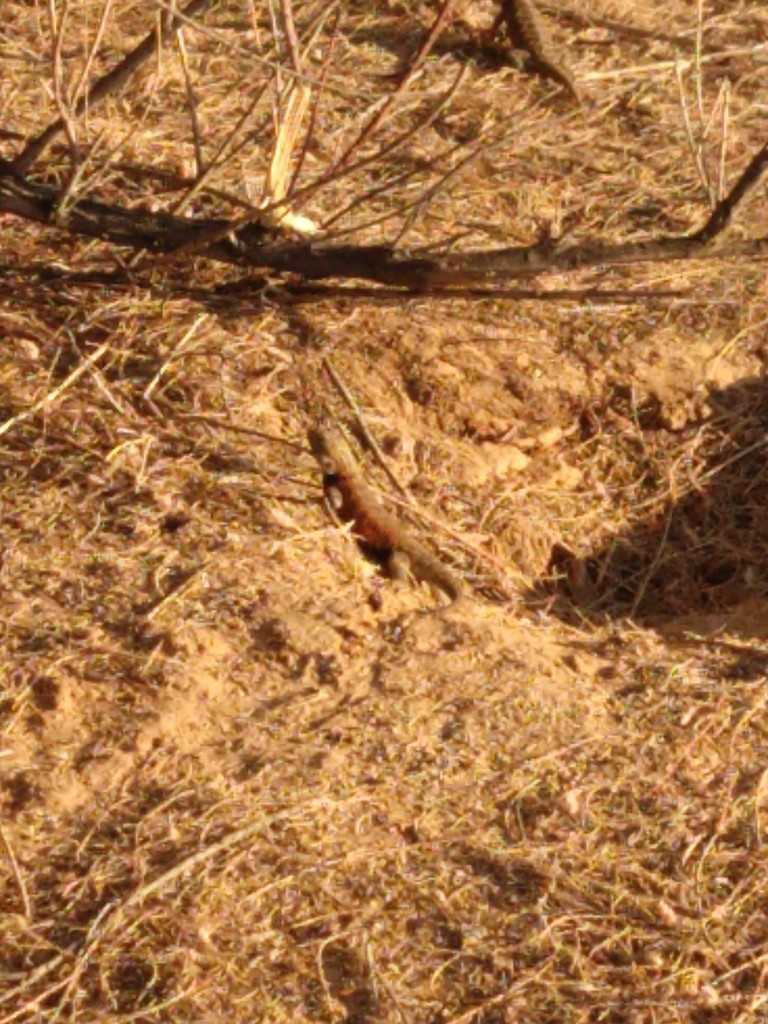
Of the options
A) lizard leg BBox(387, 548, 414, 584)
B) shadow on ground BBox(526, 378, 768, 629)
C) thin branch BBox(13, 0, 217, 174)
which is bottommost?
shadow on ground BBox(526, 378, 768, 629)

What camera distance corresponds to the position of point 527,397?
4.52 metres

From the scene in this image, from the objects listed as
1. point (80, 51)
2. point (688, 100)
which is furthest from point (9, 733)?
point (688, 100)

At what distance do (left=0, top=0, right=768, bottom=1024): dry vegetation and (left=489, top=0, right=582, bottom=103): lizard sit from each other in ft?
0.20

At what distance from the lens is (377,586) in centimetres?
393

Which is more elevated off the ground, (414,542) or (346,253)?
(346,253)

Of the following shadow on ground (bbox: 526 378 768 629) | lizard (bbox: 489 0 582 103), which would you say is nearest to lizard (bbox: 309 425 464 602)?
shadow on ground (bbox: 526 378 768 629)

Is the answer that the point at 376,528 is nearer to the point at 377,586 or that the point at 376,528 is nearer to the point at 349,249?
the point at 377,586

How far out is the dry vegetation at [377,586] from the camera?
3.32m

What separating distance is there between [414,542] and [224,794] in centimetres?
83

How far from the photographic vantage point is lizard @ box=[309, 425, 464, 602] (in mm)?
4020

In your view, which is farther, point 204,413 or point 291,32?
point 204,413

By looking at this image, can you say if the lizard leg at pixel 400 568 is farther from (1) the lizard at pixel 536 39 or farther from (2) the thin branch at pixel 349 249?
(1) the lizard at pixel 536 39

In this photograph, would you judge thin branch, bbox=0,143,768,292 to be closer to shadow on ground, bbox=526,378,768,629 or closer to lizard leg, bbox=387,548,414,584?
lizard leg, bbox=387,548,414,584

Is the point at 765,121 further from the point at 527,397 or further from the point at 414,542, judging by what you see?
the point at 414,542
